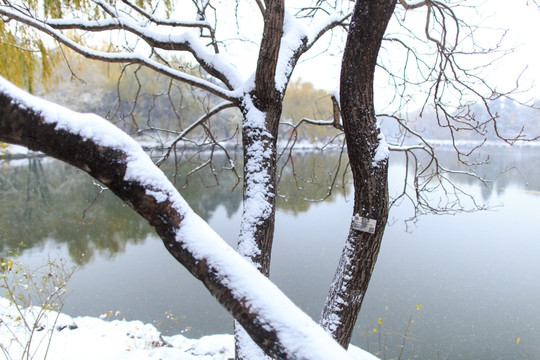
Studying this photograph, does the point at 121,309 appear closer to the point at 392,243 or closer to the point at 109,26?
the point at 109,26

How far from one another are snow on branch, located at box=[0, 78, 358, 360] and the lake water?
2.49 m

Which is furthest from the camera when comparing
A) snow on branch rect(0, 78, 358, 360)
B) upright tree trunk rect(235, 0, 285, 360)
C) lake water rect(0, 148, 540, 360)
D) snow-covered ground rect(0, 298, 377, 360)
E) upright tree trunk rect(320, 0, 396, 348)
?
lake water rect(0, 148, 540, 360)

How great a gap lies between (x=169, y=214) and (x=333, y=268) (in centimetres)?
645

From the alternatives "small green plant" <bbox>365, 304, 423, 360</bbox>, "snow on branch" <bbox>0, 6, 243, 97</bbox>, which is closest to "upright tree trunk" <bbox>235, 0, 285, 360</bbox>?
"snow on branch" <bbox>0, 6, 243, 97</bbox>

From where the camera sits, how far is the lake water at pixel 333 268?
5.04 m

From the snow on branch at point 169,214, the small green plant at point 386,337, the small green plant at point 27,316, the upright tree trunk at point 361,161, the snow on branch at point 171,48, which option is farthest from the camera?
the small green plant at point 386,337

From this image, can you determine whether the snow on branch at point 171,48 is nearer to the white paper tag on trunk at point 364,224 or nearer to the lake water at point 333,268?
the white paper tag on trunk at point 364,224

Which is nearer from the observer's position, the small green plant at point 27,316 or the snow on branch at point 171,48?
the snow on branch at point 171,48

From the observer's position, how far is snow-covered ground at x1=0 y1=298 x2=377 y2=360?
3.64m

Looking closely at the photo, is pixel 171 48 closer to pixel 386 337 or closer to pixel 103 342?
pixel 103 342

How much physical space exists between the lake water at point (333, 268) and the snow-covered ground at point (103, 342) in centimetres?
76

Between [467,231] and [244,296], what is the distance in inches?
401

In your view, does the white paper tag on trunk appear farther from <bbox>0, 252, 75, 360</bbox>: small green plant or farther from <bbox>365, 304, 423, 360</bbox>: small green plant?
<bbox>365, 304, 423, 360</bbox>: small green plant

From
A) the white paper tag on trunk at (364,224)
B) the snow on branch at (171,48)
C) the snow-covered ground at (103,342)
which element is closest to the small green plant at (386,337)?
the snow-covered ground at (103,342)
